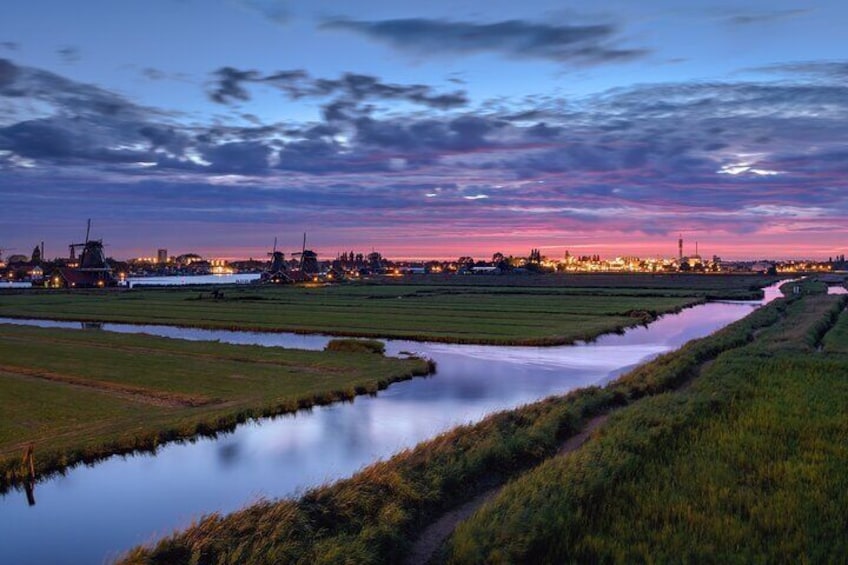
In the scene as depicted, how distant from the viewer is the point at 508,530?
408 inches

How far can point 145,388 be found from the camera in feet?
84.3

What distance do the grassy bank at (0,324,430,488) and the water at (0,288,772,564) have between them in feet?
2.50

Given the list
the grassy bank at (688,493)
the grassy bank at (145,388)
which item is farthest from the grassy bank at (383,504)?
the grassy bank at (145,388)

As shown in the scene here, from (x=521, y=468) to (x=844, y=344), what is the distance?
28321 mm

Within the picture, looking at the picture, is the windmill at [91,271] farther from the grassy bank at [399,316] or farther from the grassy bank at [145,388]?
the grassy bank at [145,388]

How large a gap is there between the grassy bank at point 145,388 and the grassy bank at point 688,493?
11128 mm

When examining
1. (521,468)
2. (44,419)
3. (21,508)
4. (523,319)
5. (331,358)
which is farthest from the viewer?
(523,319)

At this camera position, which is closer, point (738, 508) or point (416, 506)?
point (738, 508)

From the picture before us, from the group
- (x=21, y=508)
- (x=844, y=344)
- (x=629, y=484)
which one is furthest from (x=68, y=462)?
(x=844, y=344)

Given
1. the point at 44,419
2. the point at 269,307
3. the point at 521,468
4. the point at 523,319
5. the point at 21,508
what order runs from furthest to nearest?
1. the point at 269,307
2. the point at 523,319
3. the point at 44,419
4. the point at 521,468
5. the point at 21,508

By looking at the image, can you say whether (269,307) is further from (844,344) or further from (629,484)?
(629,484)

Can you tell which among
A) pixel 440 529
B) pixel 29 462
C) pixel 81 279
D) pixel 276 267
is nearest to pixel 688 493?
pixel 440 529

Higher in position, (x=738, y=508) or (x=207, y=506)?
(x=738, y=508)

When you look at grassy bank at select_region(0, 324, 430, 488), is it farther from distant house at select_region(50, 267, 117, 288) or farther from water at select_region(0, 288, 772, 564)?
distant house at select_region(50, 267, 117, 288)
